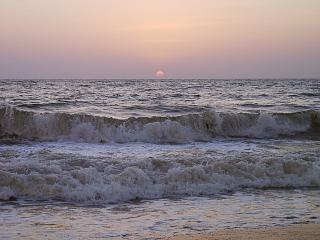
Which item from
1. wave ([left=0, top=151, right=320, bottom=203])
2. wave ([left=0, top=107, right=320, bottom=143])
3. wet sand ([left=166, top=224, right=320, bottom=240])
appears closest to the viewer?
wet sand ([left=166, top=224, right=320, bottom=240])

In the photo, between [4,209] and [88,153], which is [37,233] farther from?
[88,153]

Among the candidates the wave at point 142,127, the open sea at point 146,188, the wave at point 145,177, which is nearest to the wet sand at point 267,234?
the open sea at point 146,188

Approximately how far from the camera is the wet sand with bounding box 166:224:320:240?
563cm

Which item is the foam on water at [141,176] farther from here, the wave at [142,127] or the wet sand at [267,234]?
the wave at [142,127]

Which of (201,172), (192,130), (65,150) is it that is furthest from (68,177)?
(192,130)

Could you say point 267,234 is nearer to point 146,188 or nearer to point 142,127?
point 146,188

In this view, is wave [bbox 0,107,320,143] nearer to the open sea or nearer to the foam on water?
the open sea

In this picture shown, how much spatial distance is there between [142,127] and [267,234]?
12.0 metres

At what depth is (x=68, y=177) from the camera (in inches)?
344

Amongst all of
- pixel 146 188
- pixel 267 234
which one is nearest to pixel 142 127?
pixel 146 188

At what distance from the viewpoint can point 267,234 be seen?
5.82 metres

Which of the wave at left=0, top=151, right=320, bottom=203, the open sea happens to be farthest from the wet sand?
the wave at left=0, top=151, right=320, bottom=203

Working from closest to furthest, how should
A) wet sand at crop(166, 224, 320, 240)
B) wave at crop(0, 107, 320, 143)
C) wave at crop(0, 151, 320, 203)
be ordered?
wet sand at crop(166, 224, 320, 240), wave at crop(0, 151, 320, 203), wave at crop(0, 107, 320, 143)

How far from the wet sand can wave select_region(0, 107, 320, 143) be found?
10367mm
